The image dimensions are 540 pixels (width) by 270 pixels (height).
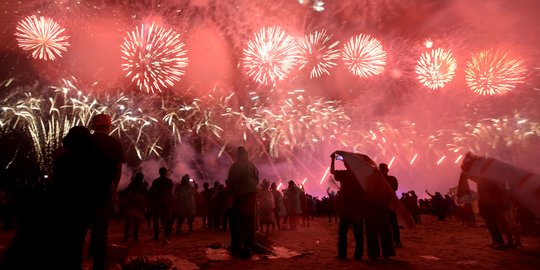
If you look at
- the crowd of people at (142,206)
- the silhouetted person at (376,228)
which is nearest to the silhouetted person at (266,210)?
the crowd of people at (142,206)

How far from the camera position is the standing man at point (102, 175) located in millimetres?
3090

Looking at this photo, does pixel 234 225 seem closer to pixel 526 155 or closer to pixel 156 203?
pixel 156 203

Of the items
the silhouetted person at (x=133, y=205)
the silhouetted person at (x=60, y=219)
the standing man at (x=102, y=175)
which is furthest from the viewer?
the silhouetted person at (x=133, y=205)

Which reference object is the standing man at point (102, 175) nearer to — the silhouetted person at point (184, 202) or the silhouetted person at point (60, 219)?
the silhouetted person at point (60, 219)

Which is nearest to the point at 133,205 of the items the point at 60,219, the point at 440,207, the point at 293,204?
the point at 60,219

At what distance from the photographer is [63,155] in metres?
2.95

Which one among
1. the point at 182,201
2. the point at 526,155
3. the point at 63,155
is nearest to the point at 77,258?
the point at 63,155

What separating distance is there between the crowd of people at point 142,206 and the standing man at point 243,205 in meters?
0.02

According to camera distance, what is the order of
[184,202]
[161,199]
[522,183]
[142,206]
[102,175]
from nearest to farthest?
[102,175] → [522,183] → [142,206] → [161,199] → [184,202]

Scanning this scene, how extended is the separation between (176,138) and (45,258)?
38.2 metres

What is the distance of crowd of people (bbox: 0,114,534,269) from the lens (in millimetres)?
2656

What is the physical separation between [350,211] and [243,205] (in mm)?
2071

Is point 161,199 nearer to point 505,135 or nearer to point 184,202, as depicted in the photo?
point 184,202

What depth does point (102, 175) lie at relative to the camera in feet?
10.3
